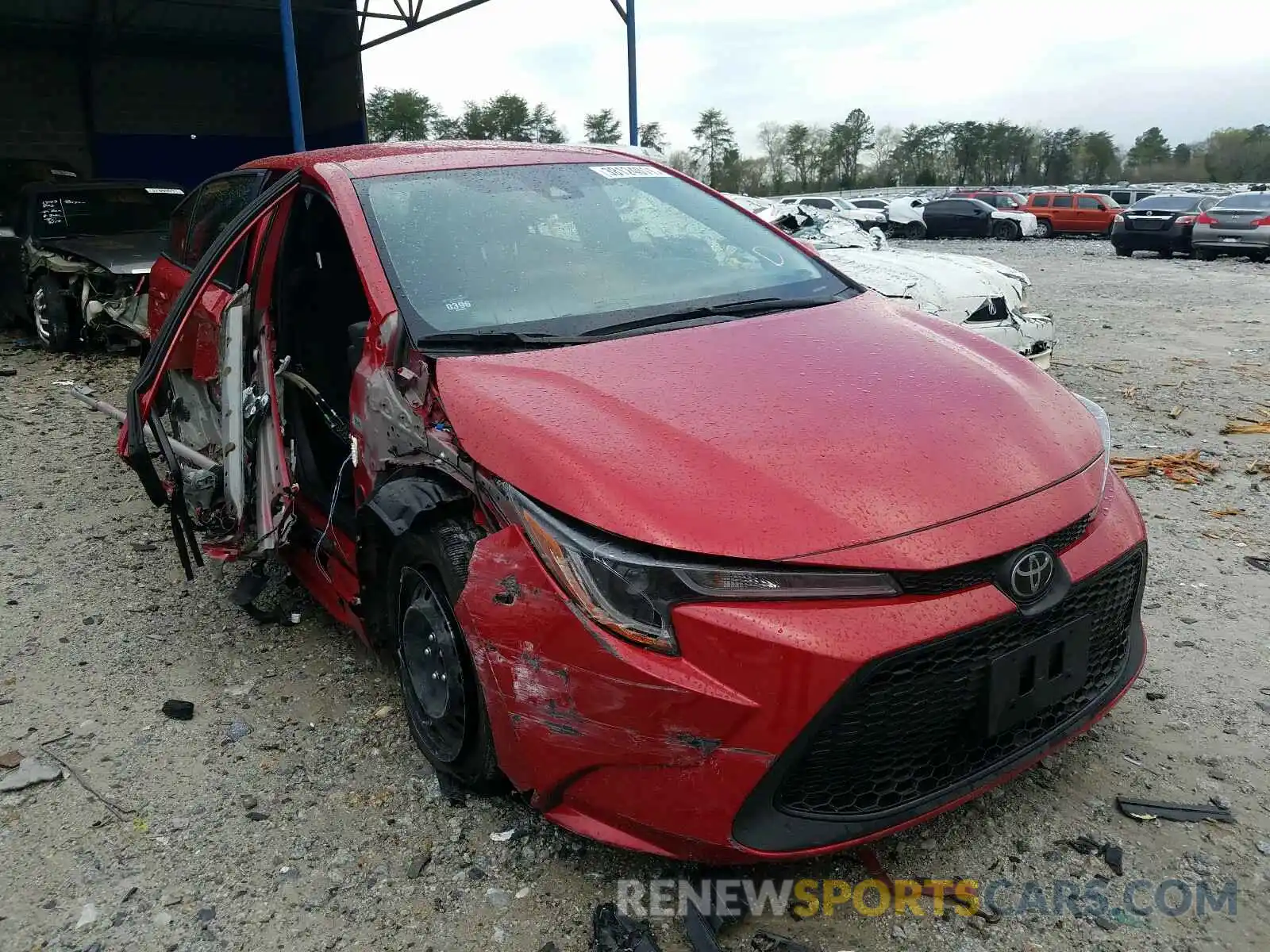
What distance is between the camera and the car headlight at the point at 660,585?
1.81 metres

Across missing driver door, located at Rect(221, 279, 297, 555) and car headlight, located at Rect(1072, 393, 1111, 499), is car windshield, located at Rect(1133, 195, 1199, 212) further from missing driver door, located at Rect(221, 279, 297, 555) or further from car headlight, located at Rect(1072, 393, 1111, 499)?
missing driver door, located at Rect(221, 279, 297, 555)

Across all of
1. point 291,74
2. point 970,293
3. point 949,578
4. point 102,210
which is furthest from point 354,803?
point 291,74

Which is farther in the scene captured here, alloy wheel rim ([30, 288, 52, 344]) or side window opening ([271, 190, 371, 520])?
alloy wheel rim ([30, 288, 52, 344])

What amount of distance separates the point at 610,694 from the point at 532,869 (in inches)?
25.6

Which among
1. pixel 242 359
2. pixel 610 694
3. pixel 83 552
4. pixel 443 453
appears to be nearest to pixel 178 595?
pixel 83 552

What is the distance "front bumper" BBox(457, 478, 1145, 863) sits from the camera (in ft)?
5.78

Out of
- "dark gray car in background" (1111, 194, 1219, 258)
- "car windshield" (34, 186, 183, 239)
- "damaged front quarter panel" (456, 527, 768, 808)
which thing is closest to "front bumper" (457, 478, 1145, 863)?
"damaged front quarter panel" (456, 527, 768, 808)

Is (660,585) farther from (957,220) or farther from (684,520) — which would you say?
(957,220)

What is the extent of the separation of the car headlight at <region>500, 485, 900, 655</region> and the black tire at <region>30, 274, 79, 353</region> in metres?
8.25

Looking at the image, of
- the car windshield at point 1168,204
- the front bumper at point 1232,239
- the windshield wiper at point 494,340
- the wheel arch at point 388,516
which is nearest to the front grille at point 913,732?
the wheel arch at point 388,516

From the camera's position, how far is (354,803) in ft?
8.22

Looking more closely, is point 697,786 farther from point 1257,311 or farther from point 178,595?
point 1257,311

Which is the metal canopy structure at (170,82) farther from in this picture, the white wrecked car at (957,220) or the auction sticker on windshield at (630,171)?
the white wrecked car at (957,220)

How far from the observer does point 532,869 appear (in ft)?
7.29
